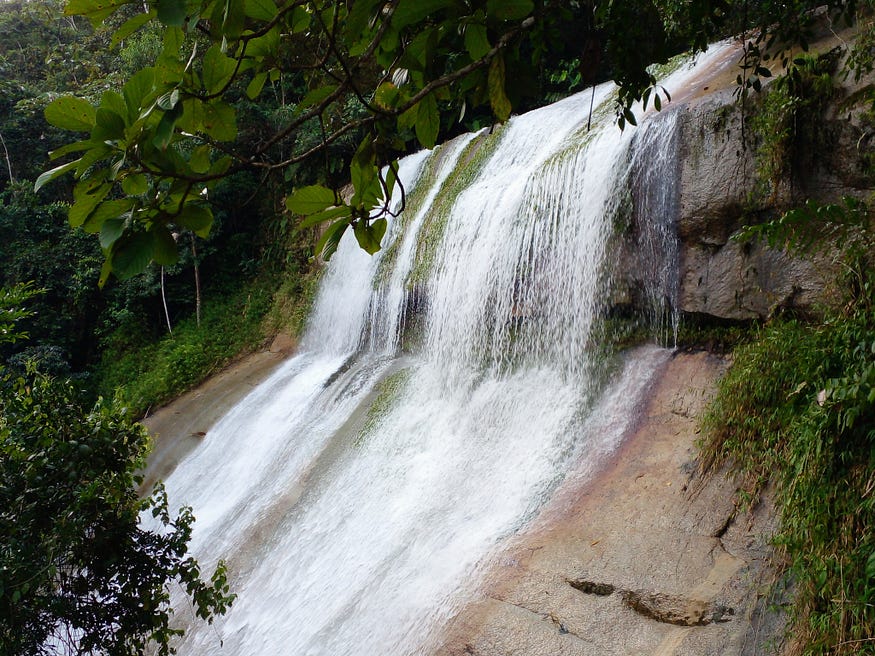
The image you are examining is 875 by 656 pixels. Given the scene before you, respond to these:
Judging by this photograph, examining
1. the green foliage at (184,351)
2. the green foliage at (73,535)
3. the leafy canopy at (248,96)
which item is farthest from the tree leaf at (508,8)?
the green foliage at (184,351)

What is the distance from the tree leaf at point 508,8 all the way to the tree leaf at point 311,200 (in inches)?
18.5

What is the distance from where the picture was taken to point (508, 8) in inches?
51.9

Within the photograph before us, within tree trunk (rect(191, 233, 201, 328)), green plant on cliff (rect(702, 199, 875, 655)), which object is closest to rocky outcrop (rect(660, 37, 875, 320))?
green plant on cliff (rect(702, 199, 875, 655))

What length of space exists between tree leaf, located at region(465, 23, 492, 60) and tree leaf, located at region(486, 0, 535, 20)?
0.06m

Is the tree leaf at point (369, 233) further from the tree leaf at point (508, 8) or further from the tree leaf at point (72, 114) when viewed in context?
the tree leaf at point (72, 114)

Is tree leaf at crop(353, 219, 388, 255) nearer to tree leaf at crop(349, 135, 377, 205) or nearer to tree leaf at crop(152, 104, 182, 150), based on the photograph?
tree leaf at crop(349, 135, 377, 205)

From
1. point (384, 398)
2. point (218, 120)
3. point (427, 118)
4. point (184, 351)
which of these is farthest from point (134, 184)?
point (184, 351)

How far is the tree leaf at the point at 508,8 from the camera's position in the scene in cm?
131

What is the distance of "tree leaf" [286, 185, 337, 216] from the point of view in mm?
1376

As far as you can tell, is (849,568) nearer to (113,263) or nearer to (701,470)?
(701,470)

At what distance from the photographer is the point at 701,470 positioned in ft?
15.2

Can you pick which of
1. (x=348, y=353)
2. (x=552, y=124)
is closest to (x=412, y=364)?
(x=348, y=353)

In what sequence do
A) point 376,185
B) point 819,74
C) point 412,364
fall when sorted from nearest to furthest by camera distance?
point 376,185, point 819,74, point 412,364

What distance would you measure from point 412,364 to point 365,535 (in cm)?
302
